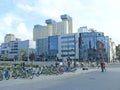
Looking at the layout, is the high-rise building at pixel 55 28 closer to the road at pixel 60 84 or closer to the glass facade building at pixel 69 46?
the glass facade building at pixel 69 46

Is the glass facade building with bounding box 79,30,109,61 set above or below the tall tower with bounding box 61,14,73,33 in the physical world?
below

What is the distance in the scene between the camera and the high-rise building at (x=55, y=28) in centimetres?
17850

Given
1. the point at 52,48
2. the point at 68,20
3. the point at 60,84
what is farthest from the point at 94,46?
the point at 60,84

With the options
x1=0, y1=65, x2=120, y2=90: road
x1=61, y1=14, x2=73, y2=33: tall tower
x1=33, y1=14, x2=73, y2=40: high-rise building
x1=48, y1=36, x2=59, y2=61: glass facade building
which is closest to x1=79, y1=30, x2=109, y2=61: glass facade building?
x1=48, y1=36, x2=59, y2=61: glass facade building

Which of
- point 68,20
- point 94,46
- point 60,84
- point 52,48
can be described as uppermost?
point 68,20

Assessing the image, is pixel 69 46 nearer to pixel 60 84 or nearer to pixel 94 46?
pixel 94 46

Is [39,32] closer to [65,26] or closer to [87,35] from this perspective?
[65,26]

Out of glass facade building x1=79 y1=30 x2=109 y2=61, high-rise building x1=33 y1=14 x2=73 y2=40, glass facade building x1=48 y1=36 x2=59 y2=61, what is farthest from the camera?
high-rise building x1=33 y1=14 x2=73 y2=40

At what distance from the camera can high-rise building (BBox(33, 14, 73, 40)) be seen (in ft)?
Result: 586

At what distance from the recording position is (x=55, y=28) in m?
186

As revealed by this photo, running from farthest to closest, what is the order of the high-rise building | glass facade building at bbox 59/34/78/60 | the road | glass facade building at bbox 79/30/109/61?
the high-rise building
glass facade building at bbox 59/34/78/60
glass facade building at bbox 79/30/109/61
the road

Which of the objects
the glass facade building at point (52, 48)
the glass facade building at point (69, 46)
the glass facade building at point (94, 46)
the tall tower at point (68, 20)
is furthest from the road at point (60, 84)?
the tall tower at point (68, 20)

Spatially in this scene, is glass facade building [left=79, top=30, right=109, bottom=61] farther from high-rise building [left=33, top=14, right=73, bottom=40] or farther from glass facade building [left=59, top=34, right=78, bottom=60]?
high-rise building [left=33, top=14, right=73, bottom=40]

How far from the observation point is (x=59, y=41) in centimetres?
13962
